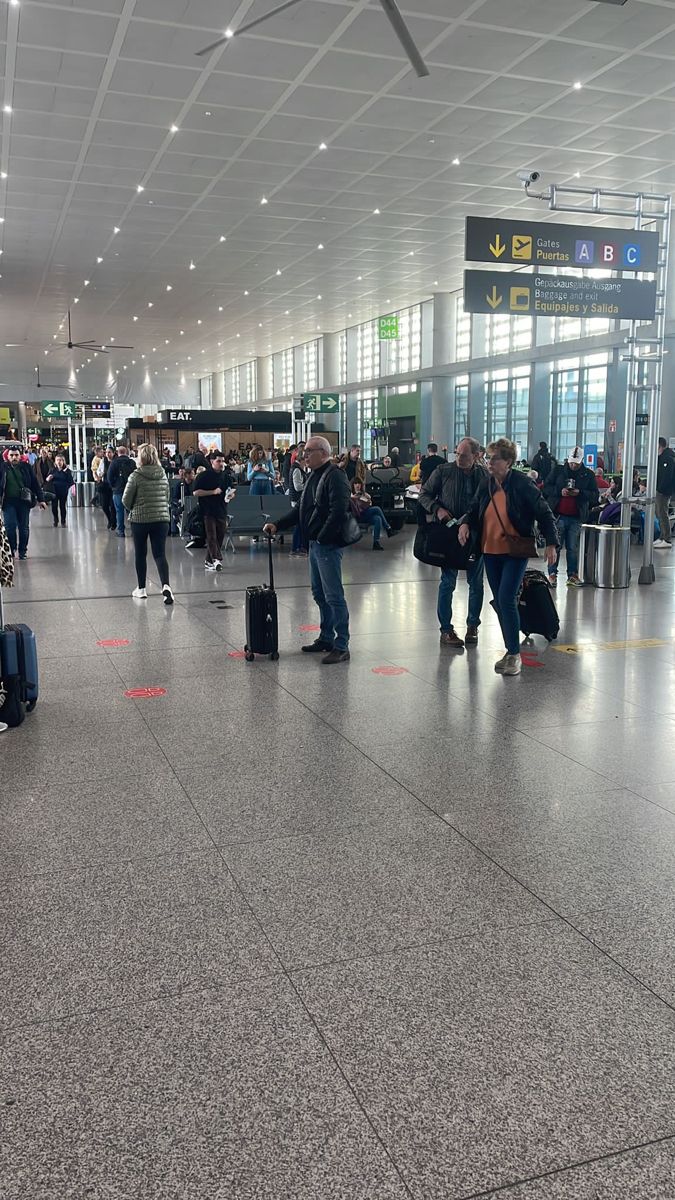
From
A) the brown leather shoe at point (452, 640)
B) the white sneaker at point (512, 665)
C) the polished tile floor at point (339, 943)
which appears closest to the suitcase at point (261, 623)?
the polished tile floor at point (339, 943)

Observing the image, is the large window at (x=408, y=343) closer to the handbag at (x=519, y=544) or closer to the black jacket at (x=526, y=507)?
the black jacket at (x=526, y=507)

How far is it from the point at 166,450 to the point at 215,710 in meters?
31.8

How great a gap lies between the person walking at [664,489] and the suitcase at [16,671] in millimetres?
14003

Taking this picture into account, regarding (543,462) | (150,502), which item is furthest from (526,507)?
(543,462)

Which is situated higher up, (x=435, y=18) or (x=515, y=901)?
(x=435, y=18)

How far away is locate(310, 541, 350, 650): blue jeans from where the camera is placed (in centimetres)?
759

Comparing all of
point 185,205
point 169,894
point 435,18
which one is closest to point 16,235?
point 185,205

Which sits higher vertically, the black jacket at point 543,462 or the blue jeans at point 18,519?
the black jacket at point 543,462

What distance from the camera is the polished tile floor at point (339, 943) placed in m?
2.27

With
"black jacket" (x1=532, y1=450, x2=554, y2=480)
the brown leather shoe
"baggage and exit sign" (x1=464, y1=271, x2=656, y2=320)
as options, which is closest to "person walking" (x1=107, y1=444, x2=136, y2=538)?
"black jacket" (x1=532, y1=450, x2=554, y2=480)

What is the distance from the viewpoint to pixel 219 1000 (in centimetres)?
289

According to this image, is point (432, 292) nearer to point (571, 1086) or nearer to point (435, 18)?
point (435, 18)

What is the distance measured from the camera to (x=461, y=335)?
107ft

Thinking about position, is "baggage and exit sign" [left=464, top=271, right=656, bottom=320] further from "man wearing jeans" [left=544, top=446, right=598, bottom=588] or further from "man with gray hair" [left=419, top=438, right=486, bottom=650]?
"man with gray hair" [left=419, top=438, right=486, bottom=650]
